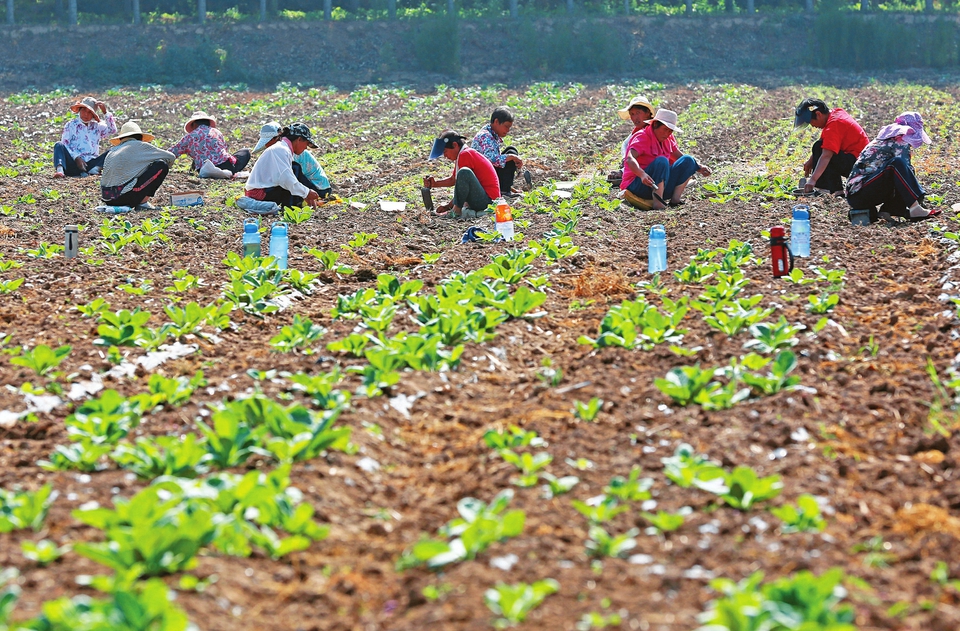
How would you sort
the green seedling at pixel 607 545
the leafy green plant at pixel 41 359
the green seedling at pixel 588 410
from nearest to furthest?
the green seedling at pixel 607 545, the green seedling at pixel 588 410, the leafy green plant at pixel 41 359

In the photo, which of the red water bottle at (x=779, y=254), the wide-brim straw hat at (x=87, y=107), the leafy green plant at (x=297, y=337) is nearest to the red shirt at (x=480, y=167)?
the red water bottle at (x=779, y=254)

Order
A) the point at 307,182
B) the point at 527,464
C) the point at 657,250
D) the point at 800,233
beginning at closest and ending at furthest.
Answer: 1. the point at 527,464
2. the point at 657,250
3. the point at 800,233
4. the point at 307,182

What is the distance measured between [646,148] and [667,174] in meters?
0.33

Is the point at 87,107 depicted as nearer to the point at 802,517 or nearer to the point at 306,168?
the point at 306,168

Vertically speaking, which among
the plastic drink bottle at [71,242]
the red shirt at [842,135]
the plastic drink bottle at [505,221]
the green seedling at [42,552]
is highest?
the red shirt at [842,135]

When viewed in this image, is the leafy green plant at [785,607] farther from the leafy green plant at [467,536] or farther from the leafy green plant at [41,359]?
the leafy green plant at [41,359]

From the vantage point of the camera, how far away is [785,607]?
10.3ft

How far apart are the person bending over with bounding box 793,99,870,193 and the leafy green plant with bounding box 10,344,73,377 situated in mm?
7345

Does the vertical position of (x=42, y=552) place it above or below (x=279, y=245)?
below

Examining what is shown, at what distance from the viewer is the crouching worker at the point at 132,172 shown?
37.0 feet

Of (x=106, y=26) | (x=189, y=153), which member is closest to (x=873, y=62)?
(x=106, y=26)

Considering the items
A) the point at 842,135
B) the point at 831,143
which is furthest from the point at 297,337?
the point at 842,135

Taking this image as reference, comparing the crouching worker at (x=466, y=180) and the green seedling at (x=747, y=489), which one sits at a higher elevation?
the crouching worker at (x=466, y=180)

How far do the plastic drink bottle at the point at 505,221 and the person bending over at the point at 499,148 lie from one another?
1834 millimetres
